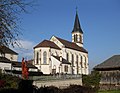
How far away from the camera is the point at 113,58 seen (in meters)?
46.4

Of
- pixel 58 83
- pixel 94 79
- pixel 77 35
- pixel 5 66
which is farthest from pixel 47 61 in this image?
pixel 94 79

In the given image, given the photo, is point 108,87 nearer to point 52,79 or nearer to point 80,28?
point 52,79

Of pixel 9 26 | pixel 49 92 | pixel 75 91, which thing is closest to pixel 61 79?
pixel 75 91

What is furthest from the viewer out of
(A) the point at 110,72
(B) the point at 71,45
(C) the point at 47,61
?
(B) the point at 71,45

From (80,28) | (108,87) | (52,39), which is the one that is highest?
(80,28)

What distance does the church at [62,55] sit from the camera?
7506cm

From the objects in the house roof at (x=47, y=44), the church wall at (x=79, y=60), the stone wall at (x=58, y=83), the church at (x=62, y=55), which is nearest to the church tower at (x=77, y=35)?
the church at (x=62, y=55)

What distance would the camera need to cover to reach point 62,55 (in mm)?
81500

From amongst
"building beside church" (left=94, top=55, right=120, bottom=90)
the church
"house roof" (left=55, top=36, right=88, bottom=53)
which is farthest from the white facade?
"building beside church" (left=94, top=55, right=120, bottom=90)

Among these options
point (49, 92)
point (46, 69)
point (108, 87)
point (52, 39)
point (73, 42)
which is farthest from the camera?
point (73, 42)

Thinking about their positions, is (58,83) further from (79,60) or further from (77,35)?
(77,35)

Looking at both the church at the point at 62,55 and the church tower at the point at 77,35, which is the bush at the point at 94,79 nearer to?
the church at the point at 62,55

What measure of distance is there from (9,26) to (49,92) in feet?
46.9

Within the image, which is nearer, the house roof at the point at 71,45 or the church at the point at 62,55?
the church at the point at 62,55
